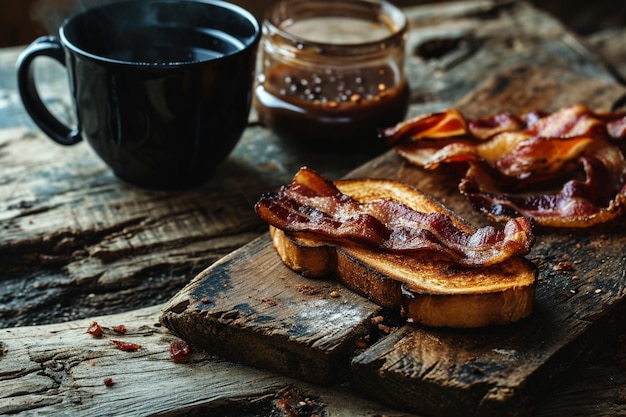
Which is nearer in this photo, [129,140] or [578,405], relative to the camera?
[578,405]

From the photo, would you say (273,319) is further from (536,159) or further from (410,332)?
(536,159)

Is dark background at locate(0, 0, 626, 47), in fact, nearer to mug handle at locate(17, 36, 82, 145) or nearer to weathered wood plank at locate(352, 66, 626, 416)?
mug handle at locate(17, 36, 82, 145)

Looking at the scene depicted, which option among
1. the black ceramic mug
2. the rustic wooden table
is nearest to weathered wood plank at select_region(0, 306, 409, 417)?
Result: the rustic wooden table

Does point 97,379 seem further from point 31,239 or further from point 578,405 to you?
point 578,405

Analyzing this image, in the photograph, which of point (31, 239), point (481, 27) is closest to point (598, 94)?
point (481, 27)

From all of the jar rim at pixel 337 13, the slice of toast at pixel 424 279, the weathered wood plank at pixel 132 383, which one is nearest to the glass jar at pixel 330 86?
the jar rim at pixel 337 13

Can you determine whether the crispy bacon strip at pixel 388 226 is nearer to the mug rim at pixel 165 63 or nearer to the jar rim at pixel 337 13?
the mug rim at pixel 165 63
